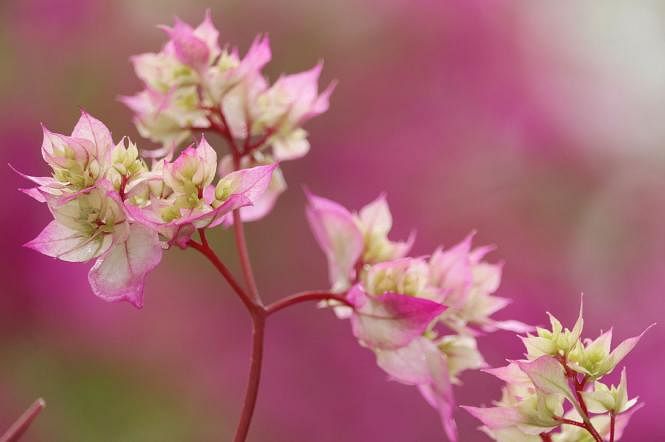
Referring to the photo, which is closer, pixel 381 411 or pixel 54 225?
pixel 54 225

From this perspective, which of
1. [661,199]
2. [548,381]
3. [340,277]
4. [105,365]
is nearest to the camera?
[548,381]

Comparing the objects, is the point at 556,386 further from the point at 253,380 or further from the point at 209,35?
the point at 209,35

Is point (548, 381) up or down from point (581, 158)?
up

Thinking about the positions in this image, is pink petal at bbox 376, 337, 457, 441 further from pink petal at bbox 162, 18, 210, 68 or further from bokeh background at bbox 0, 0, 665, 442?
bokeh background at bbox 0, 0, 665, 442

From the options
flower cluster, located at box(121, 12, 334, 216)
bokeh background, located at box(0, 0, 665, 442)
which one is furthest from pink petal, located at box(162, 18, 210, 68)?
bokeh background, located at box(0, 0, 665, 442)

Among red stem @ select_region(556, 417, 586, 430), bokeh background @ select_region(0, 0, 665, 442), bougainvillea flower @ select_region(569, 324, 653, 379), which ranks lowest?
bokeh background @ select_region(0, 0, 665, 442)

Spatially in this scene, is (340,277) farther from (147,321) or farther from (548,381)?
(147,321)

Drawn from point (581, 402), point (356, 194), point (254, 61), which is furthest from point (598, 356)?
point (356, 194)

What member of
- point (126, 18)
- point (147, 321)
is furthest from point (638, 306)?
point (126, 18)
